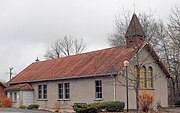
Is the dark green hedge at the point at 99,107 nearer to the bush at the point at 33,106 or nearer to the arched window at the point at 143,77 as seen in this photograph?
the arched window at the point at 143,77

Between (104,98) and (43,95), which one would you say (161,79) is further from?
(43,95)

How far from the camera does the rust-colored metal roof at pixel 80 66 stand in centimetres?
3556

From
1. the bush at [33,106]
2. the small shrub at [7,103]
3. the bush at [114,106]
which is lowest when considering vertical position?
the bush at [33,106]

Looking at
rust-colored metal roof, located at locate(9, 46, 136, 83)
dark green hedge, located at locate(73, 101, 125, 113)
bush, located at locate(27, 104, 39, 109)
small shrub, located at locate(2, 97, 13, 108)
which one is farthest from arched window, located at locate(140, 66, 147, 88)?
small shrub, located at locate(2, 97, 13, 108)

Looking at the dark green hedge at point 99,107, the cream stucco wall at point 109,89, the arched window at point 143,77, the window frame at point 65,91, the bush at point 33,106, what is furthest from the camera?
the bush at point 33,106

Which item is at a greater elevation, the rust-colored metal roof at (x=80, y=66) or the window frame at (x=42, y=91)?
the rust-colored metal roof at (x=80, y=66)

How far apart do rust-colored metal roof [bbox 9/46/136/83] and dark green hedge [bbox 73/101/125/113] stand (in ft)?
12.1

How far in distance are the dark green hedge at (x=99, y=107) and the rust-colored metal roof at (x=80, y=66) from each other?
12.1 ft

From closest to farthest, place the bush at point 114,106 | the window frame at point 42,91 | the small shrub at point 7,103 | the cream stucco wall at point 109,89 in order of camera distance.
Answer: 1. the bush at point 114,106
2. the cream stucco wall at point 109,89
3. the small shrub at point 7,103
4. the window frame at point 42,91

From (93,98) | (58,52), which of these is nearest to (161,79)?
(93,98)

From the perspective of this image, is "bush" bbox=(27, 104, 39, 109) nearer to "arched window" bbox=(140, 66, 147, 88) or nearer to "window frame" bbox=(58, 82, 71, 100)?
"window frame" bbox=(58, 82, 71, 100)

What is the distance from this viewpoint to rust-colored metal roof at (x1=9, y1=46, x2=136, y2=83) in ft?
117

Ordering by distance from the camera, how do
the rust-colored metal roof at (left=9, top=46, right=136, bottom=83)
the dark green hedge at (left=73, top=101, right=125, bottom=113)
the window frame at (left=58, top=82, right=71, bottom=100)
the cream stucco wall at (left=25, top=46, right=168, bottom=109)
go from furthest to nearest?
the window frame at (left=58, top=82, right=71, bottom=100), the rust-colored metal roof at (left=9, top=46, right=136, bottom=83), the cream stucco wall at (left=25, top=46, right=168, bottom=109), the dark green hedge at (left=73, top=101, right=125, bottom=113)

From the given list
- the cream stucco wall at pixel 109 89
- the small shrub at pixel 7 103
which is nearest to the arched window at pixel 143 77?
the cream stucco wall at pixel 109 89
